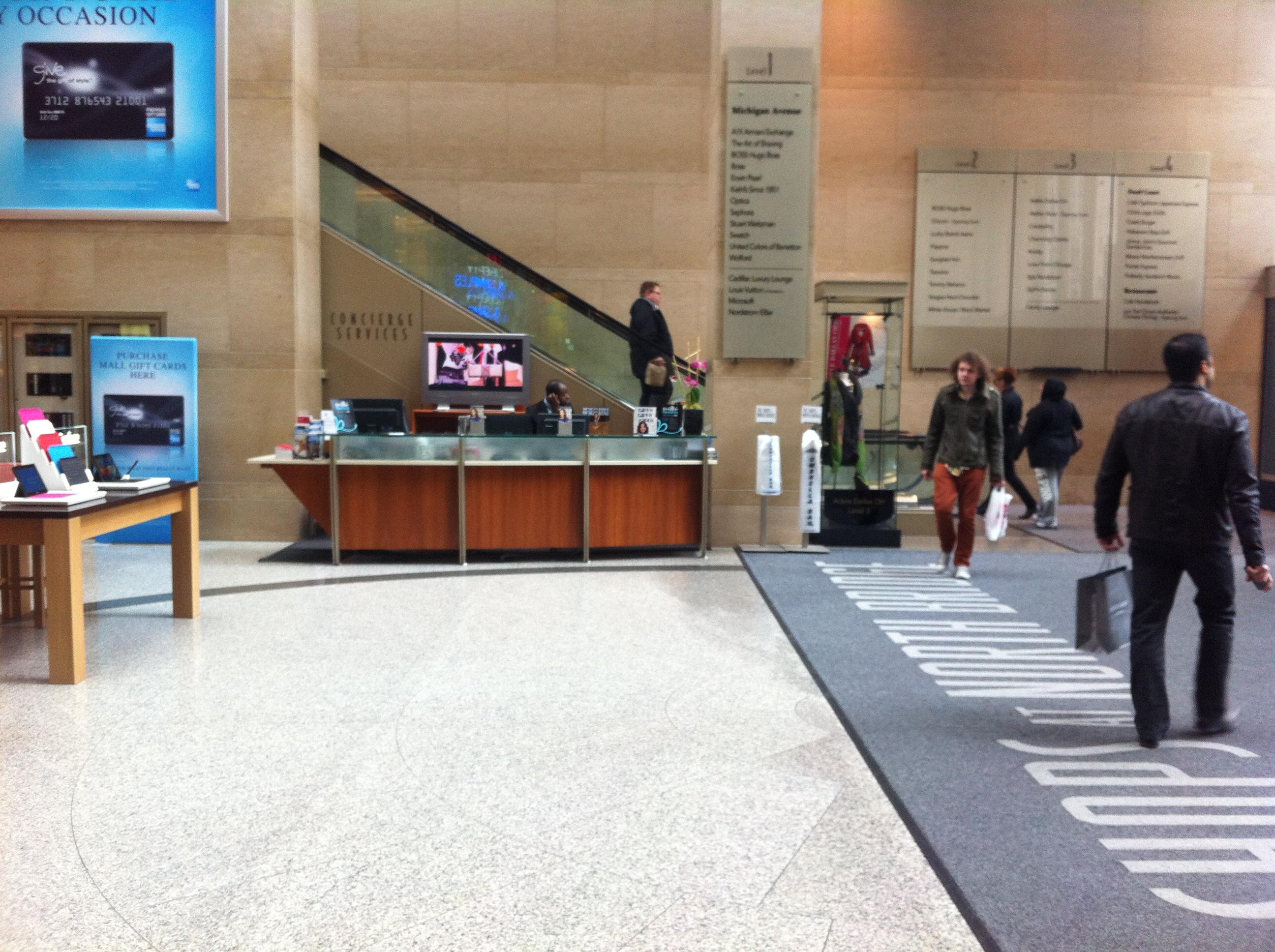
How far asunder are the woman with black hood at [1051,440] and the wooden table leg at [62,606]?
8346 millimetres

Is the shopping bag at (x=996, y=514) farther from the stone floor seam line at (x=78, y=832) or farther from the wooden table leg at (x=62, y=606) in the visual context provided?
the wooden table leg at (x=62, y=606)

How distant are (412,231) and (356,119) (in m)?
3.15

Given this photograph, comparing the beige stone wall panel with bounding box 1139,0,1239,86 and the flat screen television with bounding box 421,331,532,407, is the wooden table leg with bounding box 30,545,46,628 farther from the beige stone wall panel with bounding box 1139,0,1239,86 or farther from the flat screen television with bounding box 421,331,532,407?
the beige stone wall panel with bounding box 1139,0,1239,86

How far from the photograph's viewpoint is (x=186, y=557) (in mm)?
6156

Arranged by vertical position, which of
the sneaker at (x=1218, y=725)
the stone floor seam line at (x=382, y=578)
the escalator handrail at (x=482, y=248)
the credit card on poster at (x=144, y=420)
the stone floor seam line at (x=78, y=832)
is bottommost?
the stone floor seam line at (x=382, y=578)

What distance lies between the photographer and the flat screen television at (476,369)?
10.4 meters

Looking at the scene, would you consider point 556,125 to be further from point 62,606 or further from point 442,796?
point 442,796

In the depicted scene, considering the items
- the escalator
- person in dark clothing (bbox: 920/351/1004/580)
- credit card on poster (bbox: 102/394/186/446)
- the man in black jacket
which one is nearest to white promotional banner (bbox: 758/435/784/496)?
person in dark clothing (bbox: 920/351/1004/580)

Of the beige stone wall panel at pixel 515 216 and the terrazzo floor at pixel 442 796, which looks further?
the beige stone wall panel at pixel 515 216

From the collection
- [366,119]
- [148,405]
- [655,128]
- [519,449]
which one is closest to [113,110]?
[148,405]

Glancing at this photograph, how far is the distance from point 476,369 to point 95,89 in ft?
12.9

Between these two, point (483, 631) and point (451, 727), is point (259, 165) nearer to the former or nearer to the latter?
point (483, 631)

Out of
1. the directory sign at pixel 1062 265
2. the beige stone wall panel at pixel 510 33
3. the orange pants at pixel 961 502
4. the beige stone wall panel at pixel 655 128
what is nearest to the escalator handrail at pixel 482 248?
the beige stone wall panel at pixel 655 128

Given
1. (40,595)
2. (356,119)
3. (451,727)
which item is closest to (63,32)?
(356,119)
